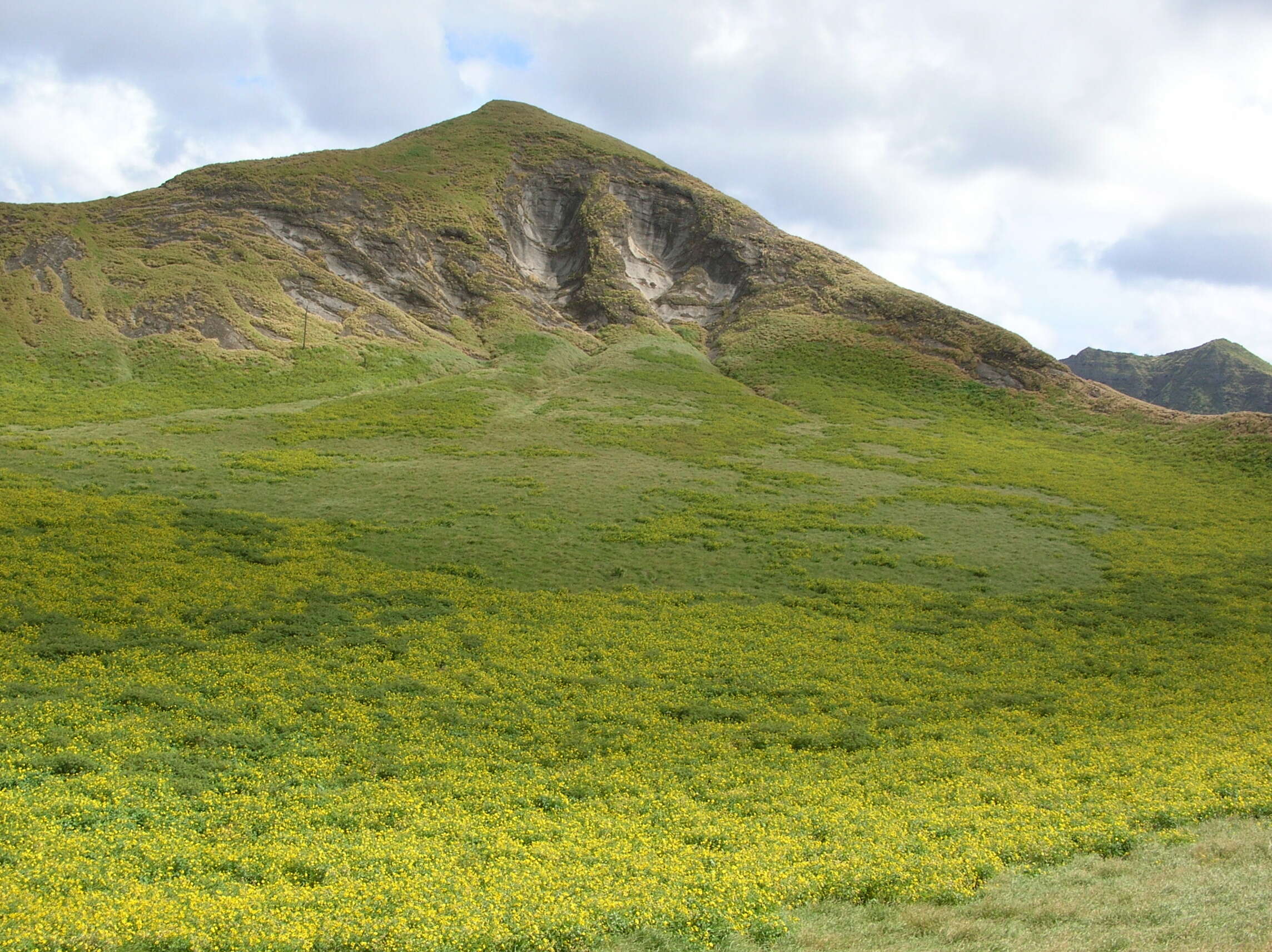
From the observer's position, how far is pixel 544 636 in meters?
19.4

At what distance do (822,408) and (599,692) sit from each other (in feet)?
150

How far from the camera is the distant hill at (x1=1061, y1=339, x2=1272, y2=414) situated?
147 meters

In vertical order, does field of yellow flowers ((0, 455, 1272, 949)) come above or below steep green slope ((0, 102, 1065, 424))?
below

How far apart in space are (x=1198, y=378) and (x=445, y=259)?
6198 inches

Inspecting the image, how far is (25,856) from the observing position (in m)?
8.85

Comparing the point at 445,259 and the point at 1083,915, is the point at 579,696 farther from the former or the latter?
the point at 445,259

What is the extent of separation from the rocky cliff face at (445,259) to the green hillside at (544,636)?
0.87m

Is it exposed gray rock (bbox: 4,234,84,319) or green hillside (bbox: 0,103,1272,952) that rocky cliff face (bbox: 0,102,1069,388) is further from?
green hillside (bbox: 0,103,1272,952)

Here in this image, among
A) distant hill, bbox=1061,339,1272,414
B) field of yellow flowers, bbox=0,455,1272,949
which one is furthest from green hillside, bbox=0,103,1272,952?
distant hill, bbox=1061,339,1272,414

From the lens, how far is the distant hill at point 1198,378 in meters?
147

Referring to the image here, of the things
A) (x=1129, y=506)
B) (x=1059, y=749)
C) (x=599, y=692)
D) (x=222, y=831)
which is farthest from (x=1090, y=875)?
(x=1129, y=506)

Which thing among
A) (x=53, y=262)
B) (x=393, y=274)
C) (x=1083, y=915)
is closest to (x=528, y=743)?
(x=1083, y=915)

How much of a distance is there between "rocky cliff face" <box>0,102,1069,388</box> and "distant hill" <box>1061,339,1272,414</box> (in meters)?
83.0

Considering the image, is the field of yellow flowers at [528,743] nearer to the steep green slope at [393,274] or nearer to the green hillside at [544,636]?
the green hillside at [544,636]
